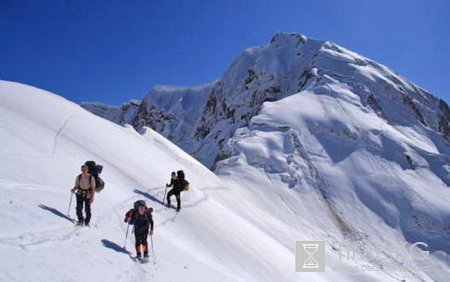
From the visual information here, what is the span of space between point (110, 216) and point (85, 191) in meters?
1.92

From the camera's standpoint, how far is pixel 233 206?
26.4 meters

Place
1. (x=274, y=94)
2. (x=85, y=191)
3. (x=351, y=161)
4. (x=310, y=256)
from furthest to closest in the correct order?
(x=274, y=94) → (x=351, y=161) → (x=310, y=256) → (x=85, y=191)

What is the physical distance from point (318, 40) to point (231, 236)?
6080cm

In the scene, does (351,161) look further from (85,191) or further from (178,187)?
(85,191)

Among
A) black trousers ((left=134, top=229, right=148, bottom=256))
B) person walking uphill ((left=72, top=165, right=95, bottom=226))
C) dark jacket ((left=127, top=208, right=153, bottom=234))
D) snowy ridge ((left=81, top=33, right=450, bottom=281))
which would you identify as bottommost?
black trousers ((left=134, top=229, right=148, bottom=256))

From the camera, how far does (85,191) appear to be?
1116 cm

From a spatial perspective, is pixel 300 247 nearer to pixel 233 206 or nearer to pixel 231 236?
pixel 233 206

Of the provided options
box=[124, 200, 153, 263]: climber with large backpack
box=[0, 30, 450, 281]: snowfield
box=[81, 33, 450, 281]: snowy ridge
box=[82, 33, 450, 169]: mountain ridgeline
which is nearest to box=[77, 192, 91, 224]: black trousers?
box=[0, 30, 450, 281]: snowfield

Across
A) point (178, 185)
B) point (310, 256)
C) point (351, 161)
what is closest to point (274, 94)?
point (351, 161)

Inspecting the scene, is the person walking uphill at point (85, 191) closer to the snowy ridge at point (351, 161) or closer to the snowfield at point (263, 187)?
the snowfield at point (263, 187)

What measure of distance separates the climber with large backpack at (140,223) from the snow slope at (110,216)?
391mm

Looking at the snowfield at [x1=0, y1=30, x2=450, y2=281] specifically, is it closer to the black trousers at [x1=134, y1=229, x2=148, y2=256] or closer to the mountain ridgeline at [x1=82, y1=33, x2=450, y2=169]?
the black trousers at [x1=134, y1=229, x2=148, y2=256]

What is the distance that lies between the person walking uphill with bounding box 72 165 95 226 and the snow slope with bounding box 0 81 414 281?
17.2 inches

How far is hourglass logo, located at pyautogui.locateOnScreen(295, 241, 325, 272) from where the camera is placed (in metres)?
21.8
